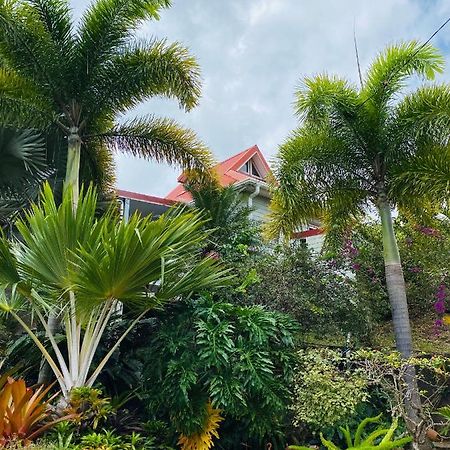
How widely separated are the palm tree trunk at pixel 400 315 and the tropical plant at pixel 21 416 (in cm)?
437

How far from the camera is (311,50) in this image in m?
9.52

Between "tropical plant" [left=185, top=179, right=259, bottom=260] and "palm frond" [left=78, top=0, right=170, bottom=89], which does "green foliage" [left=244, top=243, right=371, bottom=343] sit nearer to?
"tropical plant" [left=185, top=179, right=259, bottom=260]

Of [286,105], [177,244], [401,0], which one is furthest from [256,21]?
[177,244]

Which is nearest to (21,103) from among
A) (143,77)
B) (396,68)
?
(143,77)

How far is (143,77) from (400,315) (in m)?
6.22

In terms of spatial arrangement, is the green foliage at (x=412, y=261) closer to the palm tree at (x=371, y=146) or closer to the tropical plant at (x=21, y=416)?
the palm tree at (x=371, y=146)

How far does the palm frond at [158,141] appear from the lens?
909 cm

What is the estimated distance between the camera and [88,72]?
8.28 m

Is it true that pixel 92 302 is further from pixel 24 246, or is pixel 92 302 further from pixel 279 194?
pixel 279 194

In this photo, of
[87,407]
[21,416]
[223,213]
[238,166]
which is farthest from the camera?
[238,166]

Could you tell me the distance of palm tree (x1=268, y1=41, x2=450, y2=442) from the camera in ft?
25.0

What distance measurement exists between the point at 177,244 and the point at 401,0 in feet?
19.6

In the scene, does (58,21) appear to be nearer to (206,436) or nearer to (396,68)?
(396,68)

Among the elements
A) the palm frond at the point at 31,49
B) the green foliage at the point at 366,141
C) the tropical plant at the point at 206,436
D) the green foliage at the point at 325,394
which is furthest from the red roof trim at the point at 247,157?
the tropical plant at the point at 206,436
